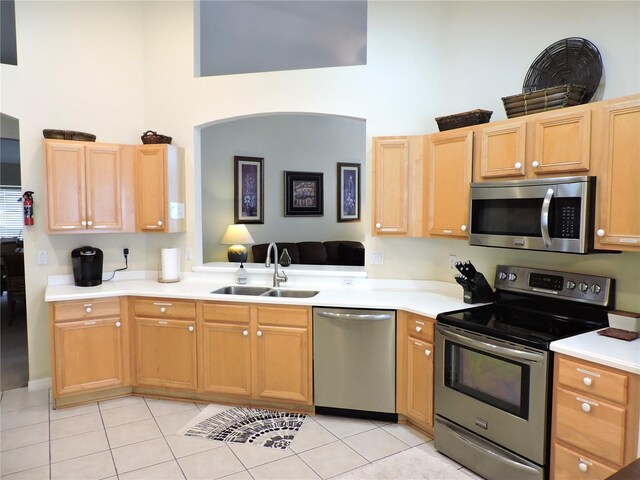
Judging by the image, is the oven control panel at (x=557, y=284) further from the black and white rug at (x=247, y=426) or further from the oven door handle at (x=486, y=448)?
the black and white rug at (x=247, y=426)

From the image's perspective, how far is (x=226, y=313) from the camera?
Answer: 11.3 ft

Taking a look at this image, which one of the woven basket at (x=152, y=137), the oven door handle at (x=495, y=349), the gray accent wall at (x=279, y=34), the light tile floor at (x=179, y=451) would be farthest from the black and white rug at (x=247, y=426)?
the gray accent wall at (x=279, y=34)

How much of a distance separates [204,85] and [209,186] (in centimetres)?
202

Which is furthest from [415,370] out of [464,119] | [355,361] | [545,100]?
[545,100]

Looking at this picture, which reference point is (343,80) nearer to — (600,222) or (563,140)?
(563,140)

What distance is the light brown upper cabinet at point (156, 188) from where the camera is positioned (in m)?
3.85

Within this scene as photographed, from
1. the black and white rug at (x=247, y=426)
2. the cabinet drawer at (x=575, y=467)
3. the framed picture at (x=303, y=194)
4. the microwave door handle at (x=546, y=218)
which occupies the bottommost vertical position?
the black and white rug at (x=247, y=426)

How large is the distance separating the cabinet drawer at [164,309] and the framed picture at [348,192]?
3.67 m

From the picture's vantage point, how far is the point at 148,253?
424 cm

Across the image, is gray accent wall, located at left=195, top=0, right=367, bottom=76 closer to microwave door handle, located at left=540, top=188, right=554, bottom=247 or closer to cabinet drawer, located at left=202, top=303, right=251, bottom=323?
cabinet drawer, located at left=202, top=303, right=251, bottom=323

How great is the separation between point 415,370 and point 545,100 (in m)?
1.91

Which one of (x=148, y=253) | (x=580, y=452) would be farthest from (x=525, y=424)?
(x=148, y=253)

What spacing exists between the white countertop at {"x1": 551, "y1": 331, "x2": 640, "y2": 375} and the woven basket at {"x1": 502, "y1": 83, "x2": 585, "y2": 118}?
4.33ft

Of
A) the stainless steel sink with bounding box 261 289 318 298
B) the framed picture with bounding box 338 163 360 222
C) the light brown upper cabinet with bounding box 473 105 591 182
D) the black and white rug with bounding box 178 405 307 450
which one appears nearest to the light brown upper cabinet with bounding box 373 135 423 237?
the light brown upper cabinet with bounding box 473 105 591 182
